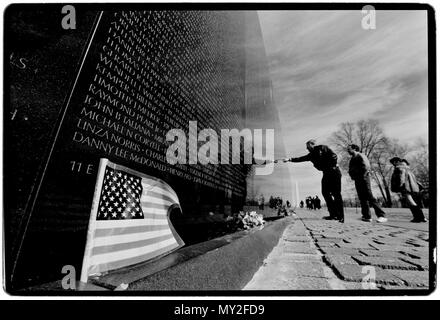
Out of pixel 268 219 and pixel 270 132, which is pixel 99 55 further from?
pixel 268 219

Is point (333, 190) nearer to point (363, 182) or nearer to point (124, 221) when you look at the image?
point (363, 182)

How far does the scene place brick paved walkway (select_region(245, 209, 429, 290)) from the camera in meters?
1.56

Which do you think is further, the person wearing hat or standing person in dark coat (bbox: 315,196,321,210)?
standing person in dark coat (bbox: 315,196,321,210)

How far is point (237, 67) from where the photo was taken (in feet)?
10.3

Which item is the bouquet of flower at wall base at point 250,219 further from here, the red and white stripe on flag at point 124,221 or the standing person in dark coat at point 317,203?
the red and white stripe on flag at point 124,221

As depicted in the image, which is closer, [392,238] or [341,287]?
[341,287]

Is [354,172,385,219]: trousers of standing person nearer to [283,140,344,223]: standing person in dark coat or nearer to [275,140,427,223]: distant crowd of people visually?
[275,140,427,223]: distant crowd of people

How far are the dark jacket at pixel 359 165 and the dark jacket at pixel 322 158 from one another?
114mm

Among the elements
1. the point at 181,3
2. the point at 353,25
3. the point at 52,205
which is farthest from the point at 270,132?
the point at 52,205

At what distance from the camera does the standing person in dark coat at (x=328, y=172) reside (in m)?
1.83

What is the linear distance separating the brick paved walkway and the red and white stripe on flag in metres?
0.68

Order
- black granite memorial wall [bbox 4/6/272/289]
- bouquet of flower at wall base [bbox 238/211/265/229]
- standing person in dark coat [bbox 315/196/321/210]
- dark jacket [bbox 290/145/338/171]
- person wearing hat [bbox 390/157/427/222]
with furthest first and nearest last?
bouquet of flower at wall base [bbox 238/211/265/229] < standing person in dark coat [bbox 315/196/321/210] < dark jacket [bbox 290/145/338/171] < person wearing hat [bbox 390/157/427/222] < black granite memorial wall [bbox 4/6/272/289]
